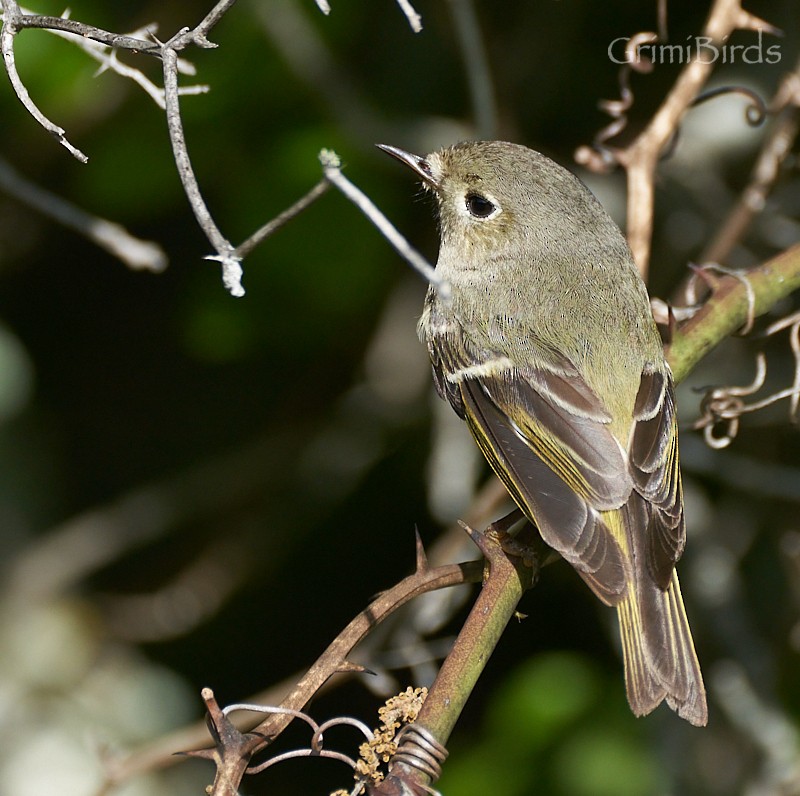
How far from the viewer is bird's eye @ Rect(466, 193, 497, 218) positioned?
296 cm

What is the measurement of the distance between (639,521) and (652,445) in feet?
0.63

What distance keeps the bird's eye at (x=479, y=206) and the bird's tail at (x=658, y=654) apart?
3.78 feet

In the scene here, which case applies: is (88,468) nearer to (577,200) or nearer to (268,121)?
(268,121)

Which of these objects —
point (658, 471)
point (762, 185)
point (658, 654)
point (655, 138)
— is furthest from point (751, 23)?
point (658, 654)

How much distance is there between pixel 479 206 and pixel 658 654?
4.45 ft

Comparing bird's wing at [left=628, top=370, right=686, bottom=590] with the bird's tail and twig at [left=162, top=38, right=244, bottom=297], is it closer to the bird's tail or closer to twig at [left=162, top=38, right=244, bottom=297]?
the bird's tail

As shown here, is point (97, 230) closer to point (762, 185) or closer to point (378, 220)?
point (378, 220)

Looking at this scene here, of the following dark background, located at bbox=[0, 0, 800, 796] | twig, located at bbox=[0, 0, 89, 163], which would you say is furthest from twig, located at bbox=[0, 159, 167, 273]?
twig, located at bbox=[0, 0, 89, 163]

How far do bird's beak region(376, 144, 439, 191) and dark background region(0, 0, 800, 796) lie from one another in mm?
457

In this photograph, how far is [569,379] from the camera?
101 inches

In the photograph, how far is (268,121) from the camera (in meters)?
3.56

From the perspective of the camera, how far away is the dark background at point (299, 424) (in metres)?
3.30

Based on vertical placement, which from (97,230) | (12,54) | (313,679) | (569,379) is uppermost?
(12,54)

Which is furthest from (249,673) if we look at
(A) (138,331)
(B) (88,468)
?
(A) (138,331)
